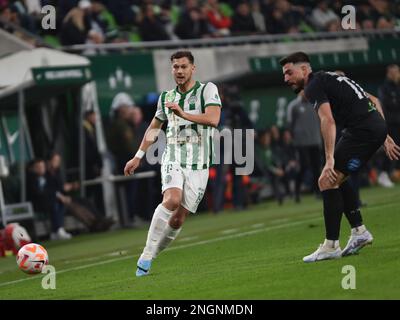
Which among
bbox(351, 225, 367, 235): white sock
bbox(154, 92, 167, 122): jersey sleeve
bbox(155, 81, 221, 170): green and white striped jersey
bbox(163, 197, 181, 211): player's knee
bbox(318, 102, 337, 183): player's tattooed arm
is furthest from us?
bbox(154, 92, 167, 122): jersey sleeve

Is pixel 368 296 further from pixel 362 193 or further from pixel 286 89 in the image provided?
pixel 286 89

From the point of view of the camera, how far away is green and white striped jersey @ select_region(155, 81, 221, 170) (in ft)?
41.1

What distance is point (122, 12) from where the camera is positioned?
81.4 ft

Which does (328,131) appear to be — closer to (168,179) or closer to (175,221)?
(168,179)

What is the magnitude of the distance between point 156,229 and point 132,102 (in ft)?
35.7

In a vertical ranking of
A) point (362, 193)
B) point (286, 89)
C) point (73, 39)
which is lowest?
point (362, 193)

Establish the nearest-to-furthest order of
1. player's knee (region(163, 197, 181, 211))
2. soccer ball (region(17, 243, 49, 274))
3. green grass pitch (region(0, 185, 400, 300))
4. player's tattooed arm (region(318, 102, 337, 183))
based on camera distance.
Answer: green grass pitch (region(0, 185, 400, 300)), player's tattooed arm (region(318, 102, 337, 183)), player's knee (region(163, 197, 181, 211)), soccer ball (region(17, 243, 49, 274))

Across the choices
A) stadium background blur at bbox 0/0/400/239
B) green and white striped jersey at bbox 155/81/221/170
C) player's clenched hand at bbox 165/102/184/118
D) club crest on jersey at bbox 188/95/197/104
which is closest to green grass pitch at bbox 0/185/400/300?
green and white striped jersey at bbox 155/81/221/170

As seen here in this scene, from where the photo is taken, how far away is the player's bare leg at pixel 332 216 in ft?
39.3

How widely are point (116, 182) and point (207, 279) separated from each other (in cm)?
1067

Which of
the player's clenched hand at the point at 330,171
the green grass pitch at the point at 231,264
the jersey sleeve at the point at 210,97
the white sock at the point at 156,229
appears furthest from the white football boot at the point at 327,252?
the jersey sleeve at the point at 210,97

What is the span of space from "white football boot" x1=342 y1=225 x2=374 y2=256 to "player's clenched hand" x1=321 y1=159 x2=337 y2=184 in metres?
0.79

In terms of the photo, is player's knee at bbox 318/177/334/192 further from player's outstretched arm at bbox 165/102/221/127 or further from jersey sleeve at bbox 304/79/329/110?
player's outstretched arm at bbox 165/102/221/127

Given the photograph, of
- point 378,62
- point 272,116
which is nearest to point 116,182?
point 272,116
